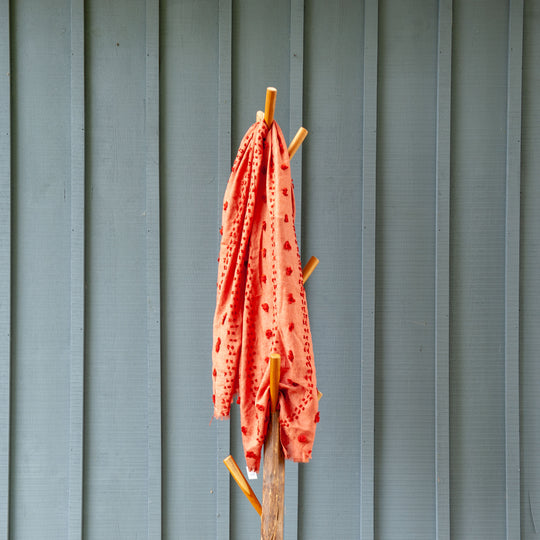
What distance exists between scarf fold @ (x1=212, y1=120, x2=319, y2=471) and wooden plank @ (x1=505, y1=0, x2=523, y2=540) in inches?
41.9

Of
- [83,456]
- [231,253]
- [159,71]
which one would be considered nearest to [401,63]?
[159,71]

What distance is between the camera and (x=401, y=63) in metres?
1.84

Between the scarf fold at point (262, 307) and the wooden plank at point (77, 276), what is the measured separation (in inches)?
32.1

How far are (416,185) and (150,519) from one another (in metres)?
1.76

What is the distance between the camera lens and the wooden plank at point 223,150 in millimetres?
1799

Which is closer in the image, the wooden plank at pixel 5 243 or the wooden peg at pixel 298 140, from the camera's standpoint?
the wooden peg at pixel 298 140

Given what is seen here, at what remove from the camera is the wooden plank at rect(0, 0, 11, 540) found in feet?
5.90

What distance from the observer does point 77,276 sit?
1817 millimetres

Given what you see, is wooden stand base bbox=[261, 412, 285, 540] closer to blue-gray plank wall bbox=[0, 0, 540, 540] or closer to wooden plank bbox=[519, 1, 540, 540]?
blue-gray plank wall bbox=[0, 0, 540, 540]

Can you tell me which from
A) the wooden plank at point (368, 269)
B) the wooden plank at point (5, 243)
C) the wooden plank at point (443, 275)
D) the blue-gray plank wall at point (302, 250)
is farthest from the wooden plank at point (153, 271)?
the wooden plank at point (443, 275)

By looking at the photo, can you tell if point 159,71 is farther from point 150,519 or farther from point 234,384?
point 150,519

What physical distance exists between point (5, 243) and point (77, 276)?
33cm

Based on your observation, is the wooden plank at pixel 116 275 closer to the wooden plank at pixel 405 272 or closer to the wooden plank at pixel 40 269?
the wooden plank at pixel 40 269

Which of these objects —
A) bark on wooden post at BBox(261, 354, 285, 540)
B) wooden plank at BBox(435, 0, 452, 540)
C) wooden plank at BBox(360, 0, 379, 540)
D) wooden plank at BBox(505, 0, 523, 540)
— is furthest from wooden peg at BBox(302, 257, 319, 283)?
wooden plank at BBox(505, 0, 523, 540)
